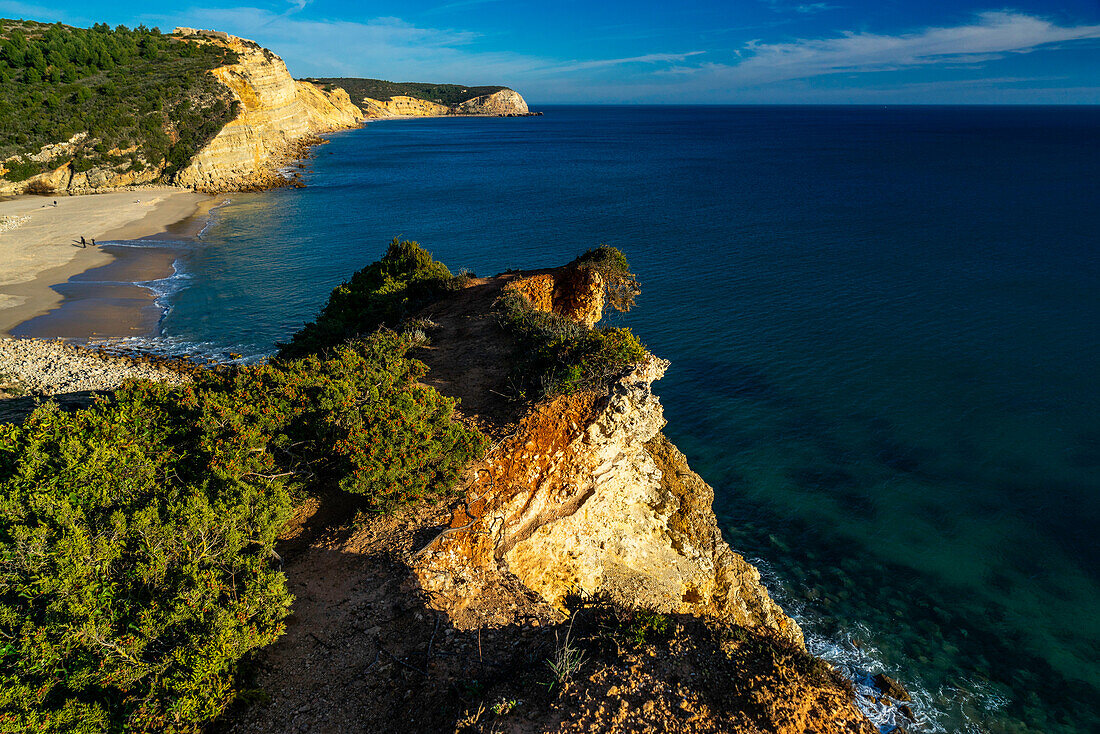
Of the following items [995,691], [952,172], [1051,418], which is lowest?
[995,691]

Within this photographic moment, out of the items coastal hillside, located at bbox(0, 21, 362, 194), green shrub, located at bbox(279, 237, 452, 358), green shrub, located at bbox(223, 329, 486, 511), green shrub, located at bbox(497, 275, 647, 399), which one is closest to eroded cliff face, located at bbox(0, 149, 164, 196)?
coastal hillside, located at bbox(0, 21, 362, 194)

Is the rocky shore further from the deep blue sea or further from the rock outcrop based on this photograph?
the rock outcrop

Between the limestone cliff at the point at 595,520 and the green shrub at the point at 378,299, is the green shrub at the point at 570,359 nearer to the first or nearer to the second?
the limestone cliff at the point at 595,520

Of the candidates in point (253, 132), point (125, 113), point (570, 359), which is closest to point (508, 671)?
point (570, 359)

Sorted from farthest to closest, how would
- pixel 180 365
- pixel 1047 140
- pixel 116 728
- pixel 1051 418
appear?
pixel 1047 140 → pixel 180 365 → pixel 1051 418 → pixel 116 728

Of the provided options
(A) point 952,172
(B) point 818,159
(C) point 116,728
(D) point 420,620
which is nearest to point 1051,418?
(D) point 420,620

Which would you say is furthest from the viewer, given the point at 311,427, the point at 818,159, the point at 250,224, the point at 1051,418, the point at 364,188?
the point at 818,159

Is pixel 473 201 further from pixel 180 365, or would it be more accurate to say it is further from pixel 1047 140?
pixel 1047 140

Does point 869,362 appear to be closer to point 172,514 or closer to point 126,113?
point 172,514
